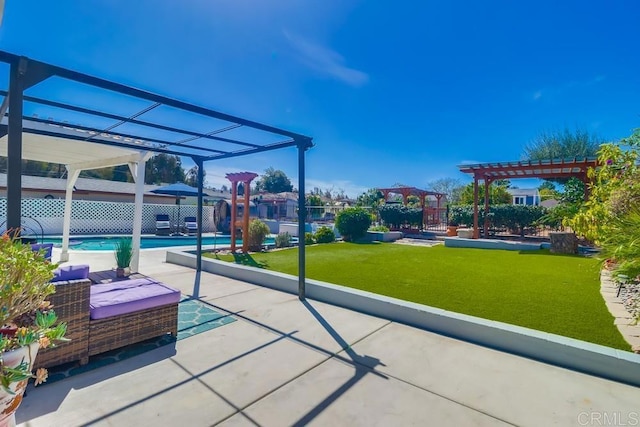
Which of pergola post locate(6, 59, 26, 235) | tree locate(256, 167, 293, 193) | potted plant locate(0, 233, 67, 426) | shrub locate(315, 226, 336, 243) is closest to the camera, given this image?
potted plant locate(0, 233, 67, 426)

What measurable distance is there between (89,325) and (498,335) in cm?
445

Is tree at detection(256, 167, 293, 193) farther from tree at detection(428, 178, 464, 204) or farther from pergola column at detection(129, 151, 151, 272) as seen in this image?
pergola column at detection(129, 151, 151, 272)

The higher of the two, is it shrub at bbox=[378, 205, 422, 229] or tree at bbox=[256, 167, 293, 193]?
tree at bbox=[256, 167, 293, 193]

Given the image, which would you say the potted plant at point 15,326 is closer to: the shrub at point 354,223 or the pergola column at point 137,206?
the pergola column at point 137,206

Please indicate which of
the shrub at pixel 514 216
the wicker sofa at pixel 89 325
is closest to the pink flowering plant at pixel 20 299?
the wicker sofa at pixel 89 325

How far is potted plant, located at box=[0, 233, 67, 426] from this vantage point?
169 centimetres

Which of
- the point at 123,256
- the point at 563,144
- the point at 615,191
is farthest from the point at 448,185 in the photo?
the point at 123,256

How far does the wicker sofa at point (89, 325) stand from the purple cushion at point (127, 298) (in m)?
0.03

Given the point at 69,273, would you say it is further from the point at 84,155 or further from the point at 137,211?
the point at 84,155

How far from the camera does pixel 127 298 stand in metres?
3.48

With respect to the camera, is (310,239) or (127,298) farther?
(310,239)

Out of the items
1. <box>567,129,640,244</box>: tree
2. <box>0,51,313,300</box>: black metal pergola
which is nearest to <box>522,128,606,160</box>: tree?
<box>567,129,640,244</box>: tree

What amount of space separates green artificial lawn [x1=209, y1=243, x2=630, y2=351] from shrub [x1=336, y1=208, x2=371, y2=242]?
301 cm

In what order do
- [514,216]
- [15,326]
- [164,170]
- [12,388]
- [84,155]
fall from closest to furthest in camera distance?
[12,388] < [15,326] < [84,155] < [514,216] < [164,170]
